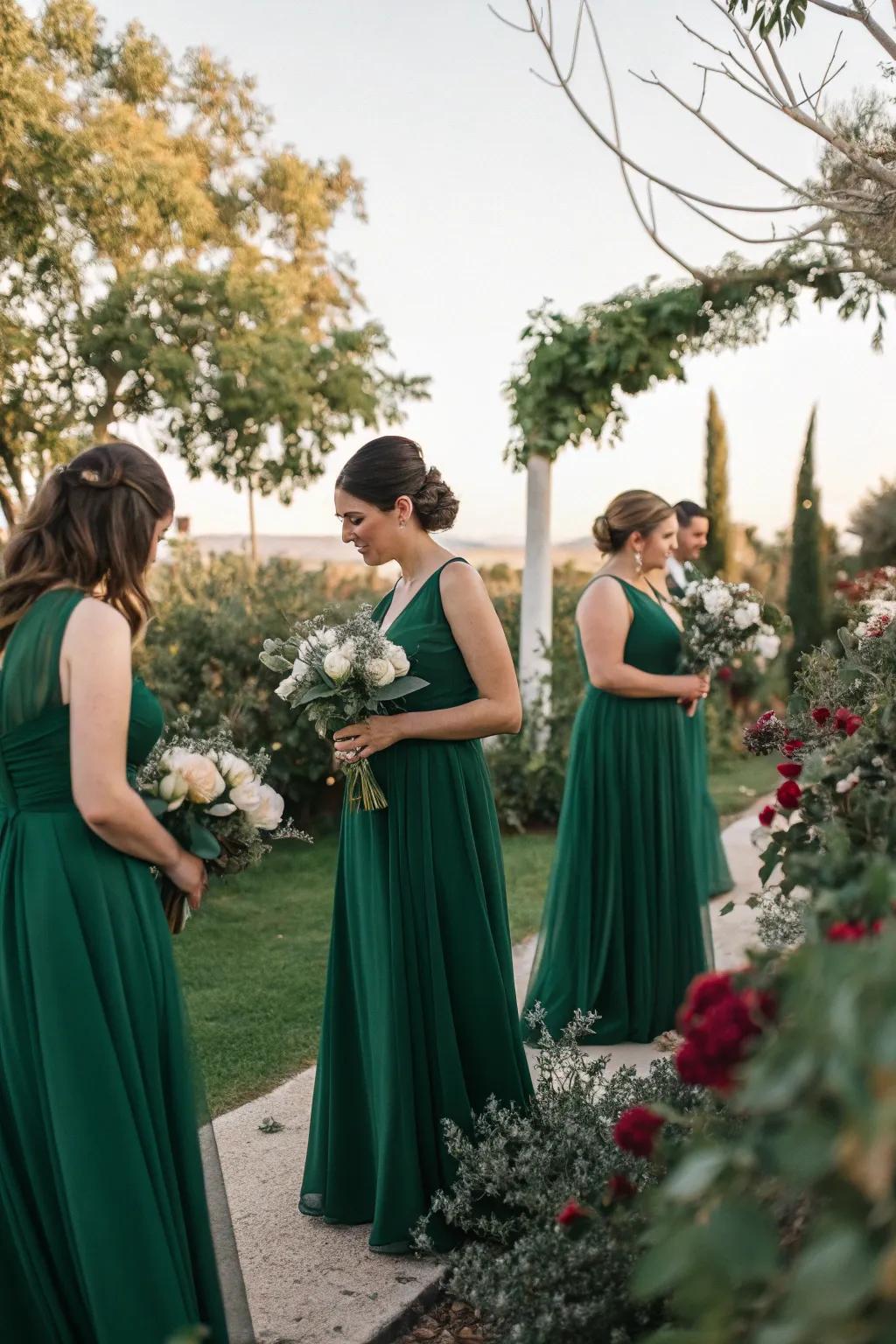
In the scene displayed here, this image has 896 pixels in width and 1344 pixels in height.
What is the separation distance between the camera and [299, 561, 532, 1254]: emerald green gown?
3516 mm

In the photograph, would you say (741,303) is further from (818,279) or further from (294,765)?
(294,765)

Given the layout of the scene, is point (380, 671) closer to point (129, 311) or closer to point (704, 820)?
point (704, 820)

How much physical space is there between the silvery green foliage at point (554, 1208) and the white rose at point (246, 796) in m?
1.15

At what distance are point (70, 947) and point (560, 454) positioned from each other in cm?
752

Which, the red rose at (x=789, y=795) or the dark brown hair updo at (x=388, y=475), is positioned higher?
the dark brown hair updo at (x=388, y=475)

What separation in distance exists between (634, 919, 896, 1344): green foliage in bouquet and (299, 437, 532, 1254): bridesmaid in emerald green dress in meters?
2.28

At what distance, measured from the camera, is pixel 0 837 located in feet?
8.86

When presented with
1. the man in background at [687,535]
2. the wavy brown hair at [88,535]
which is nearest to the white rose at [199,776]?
the wavy brown hair at [88,535]

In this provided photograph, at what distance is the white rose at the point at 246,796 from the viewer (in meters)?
2.79

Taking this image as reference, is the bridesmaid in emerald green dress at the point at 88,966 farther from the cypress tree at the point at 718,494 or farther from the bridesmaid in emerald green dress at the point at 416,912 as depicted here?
the cypress tree at the point at 718,494

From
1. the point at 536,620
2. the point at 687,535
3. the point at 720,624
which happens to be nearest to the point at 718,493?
the point at 536,620

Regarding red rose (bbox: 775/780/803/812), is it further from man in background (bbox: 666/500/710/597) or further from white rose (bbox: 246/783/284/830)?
man in background (bbox: 666/500/710/597)

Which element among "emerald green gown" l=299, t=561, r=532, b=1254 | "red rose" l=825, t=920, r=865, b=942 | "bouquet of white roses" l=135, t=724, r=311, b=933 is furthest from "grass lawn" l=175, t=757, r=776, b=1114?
"red rose" l=825, t=920, r=865, b=942

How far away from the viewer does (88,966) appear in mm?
2572
